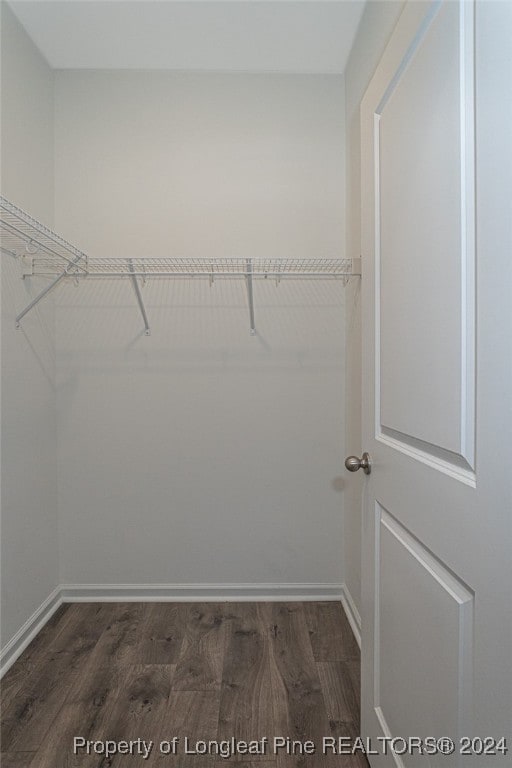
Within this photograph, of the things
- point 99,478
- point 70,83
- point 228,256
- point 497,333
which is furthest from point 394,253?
point 70,83

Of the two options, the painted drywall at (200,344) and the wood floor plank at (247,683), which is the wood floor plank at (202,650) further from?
the painted drywall at (200,344)

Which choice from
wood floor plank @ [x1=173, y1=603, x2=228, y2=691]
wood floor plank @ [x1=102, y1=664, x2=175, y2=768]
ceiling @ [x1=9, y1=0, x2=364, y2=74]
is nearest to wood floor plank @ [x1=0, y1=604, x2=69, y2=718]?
wood floor plank @ [x1=102, y1=664, x2=175, y2=768]

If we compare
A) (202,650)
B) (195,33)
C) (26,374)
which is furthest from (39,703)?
(195,33)

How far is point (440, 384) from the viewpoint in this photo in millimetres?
848

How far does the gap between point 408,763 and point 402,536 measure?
1.66 ft

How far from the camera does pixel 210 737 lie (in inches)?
53.7

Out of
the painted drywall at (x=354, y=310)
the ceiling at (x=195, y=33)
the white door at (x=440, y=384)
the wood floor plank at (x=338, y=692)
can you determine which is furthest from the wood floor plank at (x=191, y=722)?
the ceiling at (x=195, y=33)

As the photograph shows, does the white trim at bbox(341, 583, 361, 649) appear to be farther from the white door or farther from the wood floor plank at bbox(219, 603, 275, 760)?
the white door

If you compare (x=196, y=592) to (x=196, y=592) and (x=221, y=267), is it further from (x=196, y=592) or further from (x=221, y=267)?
(x=221, y=267)

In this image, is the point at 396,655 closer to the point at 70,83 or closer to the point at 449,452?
the point at 449,452

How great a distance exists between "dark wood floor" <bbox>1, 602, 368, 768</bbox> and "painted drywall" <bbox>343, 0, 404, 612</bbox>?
37 cm

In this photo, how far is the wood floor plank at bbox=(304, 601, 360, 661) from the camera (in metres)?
1.75

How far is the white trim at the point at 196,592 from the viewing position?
7.09 ft

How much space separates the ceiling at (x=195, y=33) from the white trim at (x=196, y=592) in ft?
8.64
